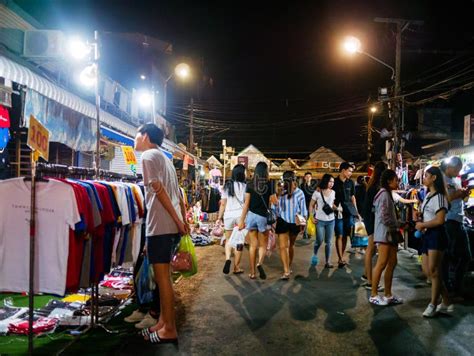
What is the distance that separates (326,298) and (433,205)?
2.13 meters

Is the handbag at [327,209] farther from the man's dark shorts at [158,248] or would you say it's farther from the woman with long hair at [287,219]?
the man's dark shorts at [158,248]

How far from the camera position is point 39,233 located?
3.64m

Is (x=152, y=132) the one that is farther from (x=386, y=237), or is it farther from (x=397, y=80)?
(x=397, y=80)

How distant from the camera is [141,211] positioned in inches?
206

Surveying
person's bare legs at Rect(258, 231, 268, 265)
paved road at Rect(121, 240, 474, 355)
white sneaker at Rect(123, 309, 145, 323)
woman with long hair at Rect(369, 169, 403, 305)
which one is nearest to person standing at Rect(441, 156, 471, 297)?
paved road at Rect(121, 240, 474, 355)

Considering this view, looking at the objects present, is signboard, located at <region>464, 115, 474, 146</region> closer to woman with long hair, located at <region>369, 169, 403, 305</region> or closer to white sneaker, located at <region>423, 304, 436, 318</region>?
woman with long hair, located at <region>369, 169, 403, 305</region>

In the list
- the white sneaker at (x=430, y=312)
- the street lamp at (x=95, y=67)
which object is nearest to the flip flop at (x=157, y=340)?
the street lamp at (x=95, y=67)

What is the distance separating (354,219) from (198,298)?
4.50 m

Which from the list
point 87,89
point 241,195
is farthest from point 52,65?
point 241,195

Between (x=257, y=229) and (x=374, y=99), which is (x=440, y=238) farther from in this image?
(x=374, y=99)

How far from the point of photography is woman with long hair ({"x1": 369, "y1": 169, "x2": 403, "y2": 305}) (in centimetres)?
573

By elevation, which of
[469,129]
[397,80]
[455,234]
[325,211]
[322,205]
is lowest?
[455,234]

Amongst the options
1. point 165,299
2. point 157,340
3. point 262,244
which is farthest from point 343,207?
point 157,340

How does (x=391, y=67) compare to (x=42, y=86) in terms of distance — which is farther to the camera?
(x=391, y=67)
